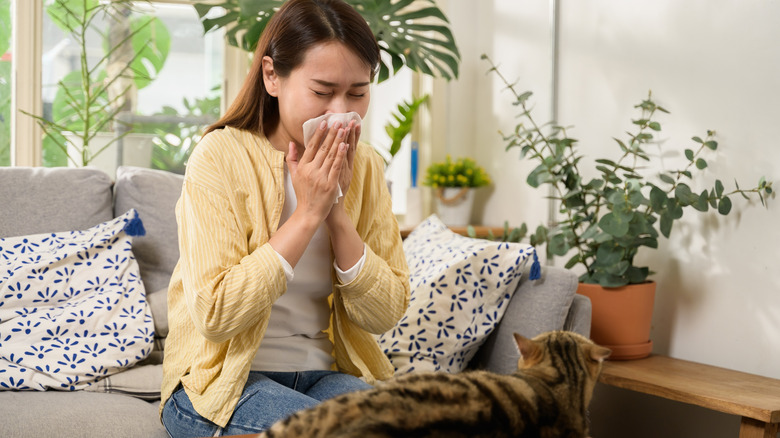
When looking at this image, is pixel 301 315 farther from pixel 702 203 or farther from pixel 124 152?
pixel 124 152

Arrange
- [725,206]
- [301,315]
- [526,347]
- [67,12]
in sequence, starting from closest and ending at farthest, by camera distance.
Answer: [526,347], [301,315], [725,206], [67,12]

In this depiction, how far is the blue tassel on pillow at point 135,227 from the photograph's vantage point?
1.96 m

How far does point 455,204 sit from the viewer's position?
296cm

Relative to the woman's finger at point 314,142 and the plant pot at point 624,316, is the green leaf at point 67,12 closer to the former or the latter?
the woman's finger at point 314,142

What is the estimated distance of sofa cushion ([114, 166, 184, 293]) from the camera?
2.05 m

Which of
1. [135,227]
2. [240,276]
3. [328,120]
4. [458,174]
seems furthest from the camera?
[458,174]

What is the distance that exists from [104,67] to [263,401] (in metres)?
2.47

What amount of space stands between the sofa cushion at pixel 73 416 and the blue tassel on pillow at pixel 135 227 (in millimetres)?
483

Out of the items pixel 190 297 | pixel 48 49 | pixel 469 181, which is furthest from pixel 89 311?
pixel 48 49

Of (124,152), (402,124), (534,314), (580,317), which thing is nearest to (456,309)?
(534,314)

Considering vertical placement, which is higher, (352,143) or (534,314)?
(352,143)

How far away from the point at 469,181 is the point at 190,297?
187 centimetres

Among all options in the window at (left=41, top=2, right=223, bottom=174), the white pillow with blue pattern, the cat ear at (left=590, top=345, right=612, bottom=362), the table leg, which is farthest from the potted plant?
the window at (left=41, top=2, right=223, bottom=174)

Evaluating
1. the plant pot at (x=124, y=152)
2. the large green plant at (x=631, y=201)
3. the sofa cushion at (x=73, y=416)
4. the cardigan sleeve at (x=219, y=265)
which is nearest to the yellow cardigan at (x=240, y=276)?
the cardigan sleeve at (x=219, y=265)
